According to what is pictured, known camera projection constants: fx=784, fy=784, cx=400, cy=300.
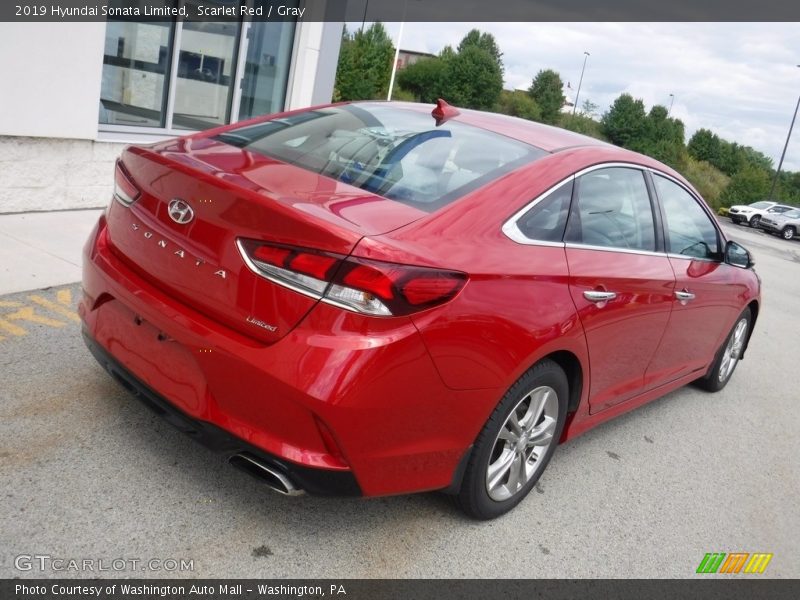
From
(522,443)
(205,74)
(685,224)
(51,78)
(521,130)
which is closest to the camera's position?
(522,443)

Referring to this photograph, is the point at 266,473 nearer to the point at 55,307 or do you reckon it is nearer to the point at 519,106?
the point at 55,307

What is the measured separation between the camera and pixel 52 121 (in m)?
6.71

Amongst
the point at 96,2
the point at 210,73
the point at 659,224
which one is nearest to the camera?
the point at 659,224

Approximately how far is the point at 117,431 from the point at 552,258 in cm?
194

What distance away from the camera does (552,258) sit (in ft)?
10.0

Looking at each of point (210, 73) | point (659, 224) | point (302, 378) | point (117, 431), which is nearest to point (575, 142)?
point (659, 224)

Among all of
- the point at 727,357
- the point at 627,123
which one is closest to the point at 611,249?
the point at 727,357

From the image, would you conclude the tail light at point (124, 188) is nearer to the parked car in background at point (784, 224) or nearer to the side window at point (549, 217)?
the side window at point (549, 217)

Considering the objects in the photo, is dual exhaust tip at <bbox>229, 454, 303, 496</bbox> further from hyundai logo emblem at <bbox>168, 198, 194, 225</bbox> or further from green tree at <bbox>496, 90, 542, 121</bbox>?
green tree at <bbox>496, 90, 542, 121</bbox>

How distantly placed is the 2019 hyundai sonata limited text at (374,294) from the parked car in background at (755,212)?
127ft

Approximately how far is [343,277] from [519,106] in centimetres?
8140

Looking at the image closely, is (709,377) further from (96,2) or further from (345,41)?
(345,41)

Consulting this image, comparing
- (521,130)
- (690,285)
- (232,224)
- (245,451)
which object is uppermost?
(521,130)

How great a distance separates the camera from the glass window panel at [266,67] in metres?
9.73
